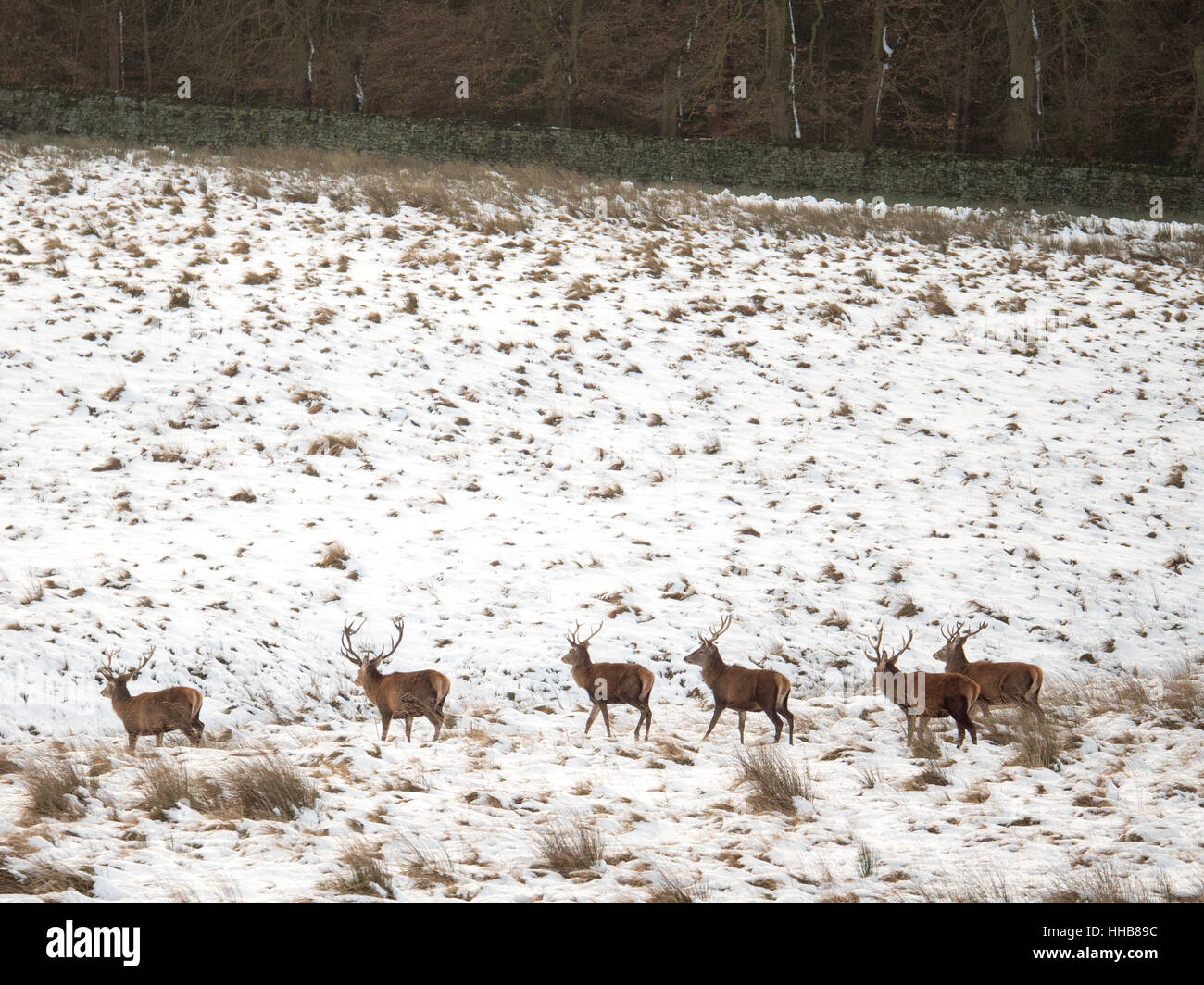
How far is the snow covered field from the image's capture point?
5.55 meters

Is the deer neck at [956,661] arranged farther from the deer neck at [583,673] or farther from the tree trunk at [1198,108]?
the tree trunk at [1198,108]

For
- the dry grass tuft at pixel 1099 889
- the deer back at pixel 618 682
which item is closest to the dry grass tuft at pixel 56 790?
the deer back at pixel 618 682

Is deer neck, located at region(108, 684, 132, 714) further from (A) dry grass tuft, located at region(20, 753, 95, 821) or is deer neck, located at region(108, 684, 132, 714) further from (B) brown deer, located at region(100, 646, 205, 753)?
(A) dry grass tuft, located at region(20, 753, 95, 821)

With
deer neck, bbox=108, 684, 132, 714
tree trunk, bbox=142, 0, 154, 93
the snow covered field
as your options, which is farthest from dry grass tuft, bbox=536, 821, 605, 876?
tree trunk, bbox=142, 0, 154, 93

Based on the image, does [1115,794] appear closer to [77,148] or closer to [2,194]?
[2,194]

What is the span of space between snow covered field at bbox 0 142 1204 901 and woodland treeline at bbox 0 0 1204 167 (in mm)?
13046

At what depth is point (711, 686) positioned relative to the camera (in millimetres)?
7320

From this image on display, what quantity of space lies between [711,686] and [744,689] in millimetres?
286

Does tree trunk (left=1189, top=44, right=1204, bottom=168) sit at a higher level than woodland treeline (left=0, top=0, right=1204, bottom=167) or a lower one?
lower

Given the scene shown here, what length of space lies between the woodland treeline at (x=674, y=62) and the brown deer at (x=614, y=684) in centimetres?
2458

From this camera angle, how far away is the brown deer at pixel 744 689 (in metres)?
7.04

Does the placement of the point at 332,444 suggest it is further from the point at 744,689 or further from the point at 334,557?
the point at 744,689
